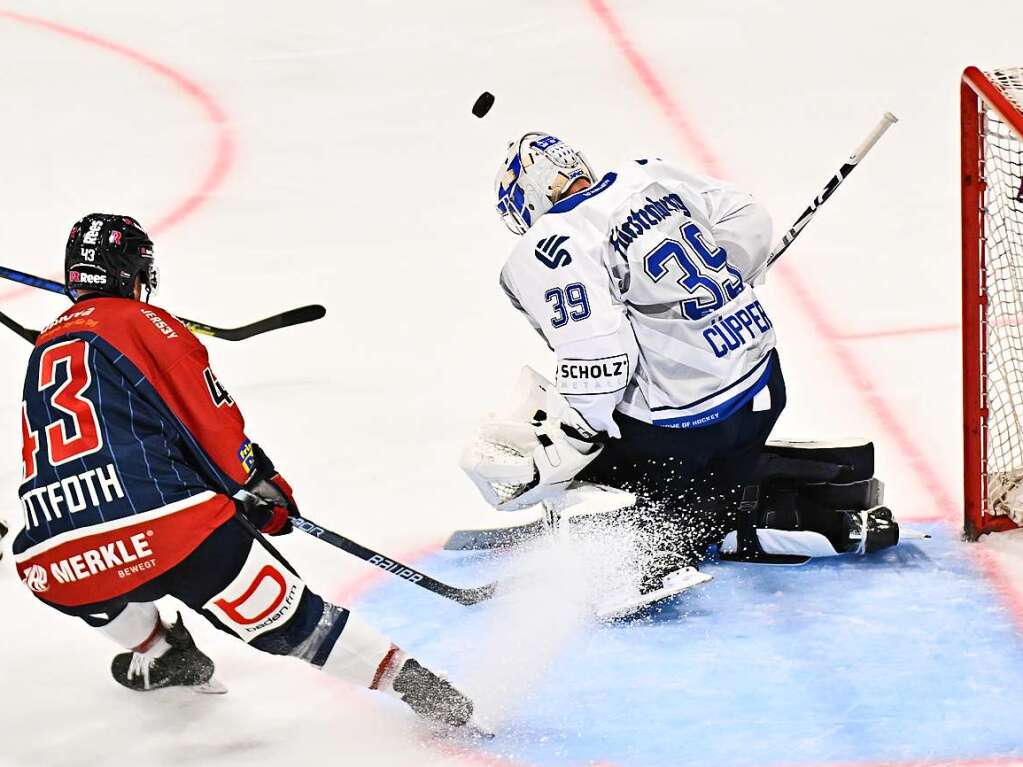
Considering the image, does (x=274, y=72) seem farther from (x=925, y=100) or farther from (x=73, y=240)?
(x=73, y=240)

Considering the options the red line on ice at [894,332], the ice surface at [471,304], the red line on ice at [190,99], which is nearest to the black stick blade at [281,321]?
the ice surface at [471,304]

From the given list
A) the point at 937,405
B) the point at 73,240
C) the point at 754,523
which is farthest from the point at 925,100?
the point at 73,240

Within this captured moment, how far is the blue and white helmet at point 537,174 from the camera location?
10.6 ft

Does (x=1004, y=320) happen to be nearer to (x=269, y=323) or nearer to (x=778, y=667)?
(x=778, y=667)

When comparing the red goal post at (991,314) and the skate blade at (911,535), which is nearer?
the red goal post at (991,314)

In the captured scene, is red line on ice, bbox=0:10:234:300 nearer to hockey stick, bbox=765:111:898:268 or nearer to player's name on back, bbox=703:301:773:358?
hockey stick, bbox=765:111:898:268

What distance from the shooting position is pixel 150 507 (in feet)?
A: 8.19

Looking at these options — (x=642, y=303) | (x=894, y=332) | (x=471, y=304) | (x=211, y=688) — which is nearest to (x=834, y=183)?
(x=642, y=303)

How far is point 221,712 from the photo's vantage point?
2904 millimetres

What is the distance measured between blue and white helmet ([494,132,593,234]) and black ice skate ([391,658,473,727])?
105cm

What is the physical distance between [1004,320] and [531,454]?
1159 millimetres

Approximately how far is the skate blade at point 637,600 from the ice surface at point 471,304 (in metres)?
0.04

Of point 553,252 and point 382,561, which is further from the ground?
point 553,252

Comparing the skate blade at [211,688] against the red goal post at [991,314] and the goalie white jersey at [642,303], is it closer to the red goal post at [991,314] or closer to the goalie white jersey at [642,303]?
the goalie white jersey at [642,303]
